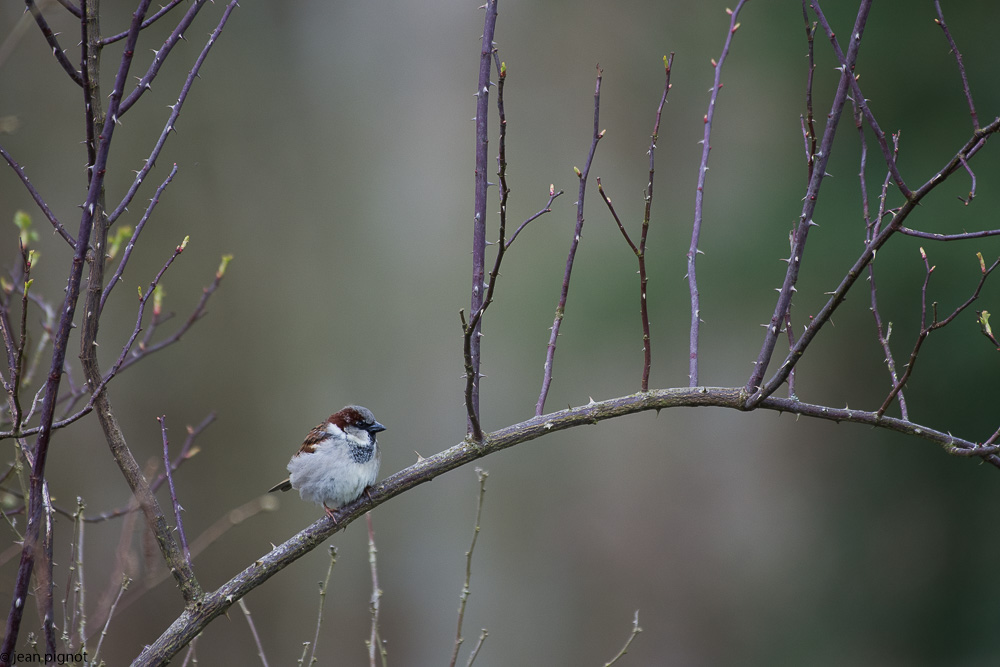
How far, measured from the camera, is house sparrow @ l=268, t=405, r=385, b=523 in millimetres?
2740

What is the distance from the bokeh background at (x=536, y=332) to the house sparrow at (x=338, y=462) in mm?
2561

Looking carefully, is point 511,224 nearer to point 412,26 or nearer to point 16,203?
point 412,26

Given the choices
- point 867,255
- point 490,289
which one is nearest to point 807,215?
point 867,255

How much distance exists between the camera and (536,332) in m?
6.60

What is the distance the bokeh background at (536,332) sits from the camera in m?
5.29

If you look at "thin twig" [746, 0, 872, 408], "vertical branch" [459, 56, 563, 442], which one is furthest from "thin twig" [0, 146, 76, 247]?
"thin twig" [746, 0, 872, 408]

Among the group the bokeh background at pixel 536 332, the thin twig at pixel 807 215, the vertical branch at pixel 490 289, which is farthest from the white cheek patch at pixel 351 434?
the bokeh background at pixel 536 332

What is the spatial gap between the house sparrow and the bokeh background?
2.56 m

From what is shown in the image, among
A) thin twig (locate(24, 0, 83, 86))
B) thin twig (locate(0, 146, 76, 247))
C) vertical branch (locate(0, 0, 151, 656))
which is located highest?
thin twig (locate(24, 0, 83, 86))

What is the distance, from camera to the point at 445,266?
27.3 ft

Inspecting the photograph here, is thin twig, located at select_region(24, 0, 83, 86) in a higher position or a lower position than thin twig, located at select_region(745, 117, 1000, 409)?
higher

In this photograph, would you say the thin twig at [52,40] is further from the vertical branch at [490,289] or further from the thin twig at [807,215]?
the thin twig at [807,215]

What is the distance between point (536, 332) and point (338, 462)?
3.92 meters

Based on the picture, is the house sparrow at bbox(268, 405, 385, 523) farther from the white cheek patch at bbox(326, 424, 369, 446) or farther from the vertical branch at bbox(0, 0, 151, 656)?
the vertical branch at bbox(0, 0, 151, 656)
